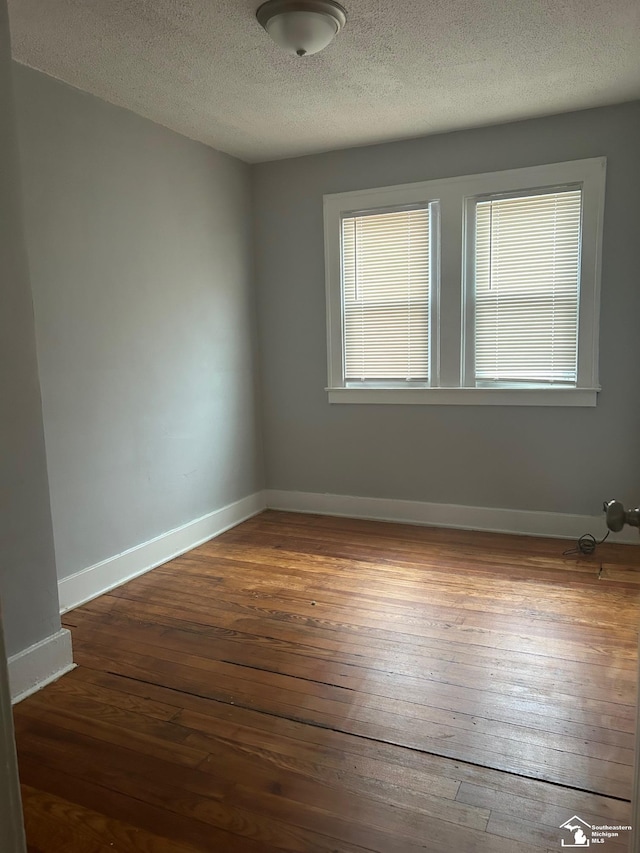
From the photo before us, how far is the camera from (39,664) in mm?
2373

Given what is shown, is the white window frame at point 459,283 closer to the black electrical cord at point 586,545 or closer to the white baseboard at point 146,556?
the black electrical cord at point 586,545

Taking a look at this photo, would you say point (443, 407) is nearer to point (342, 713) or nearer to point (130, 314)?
point (130, 314)

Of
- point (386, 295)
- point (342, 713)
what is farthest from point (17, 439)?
point (386, 295)

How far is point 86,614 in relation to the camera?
9.95ft

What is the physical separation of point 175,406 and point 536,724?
267 centimetres

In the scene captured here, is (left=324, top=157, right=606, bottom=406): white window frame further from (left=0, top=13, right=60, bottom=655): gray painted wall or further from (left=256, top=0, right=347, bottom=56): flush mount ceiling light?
(left=0, top=13, right=60, bottom=655): gray painted wall

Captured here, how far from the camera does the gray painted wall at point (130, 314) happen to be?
2971 mm

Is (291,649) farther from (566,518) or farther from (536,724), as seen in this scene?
(566,518)

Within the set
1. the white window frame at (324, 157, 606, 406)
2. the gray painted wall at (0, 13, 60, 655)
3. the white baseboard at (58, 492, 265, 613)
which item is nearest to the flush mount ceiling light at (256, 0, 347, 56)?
the gray painted wall at (0, 13, 60, 655)

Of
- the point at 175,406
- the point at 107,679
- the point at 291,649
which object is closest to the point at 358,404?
the point at 175,406

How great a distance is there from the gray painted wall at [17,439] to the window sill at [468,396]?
2.51 metres

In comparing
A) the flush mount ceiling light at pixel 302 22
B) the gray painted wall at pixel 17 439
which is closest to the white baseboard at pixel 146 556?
the gray painted wall at pixel 17 439

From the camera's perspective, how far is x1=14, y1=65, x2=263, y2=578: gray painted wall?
2.97 meters

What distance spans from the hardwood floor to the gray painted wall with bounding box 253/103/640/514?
2.40 feet
